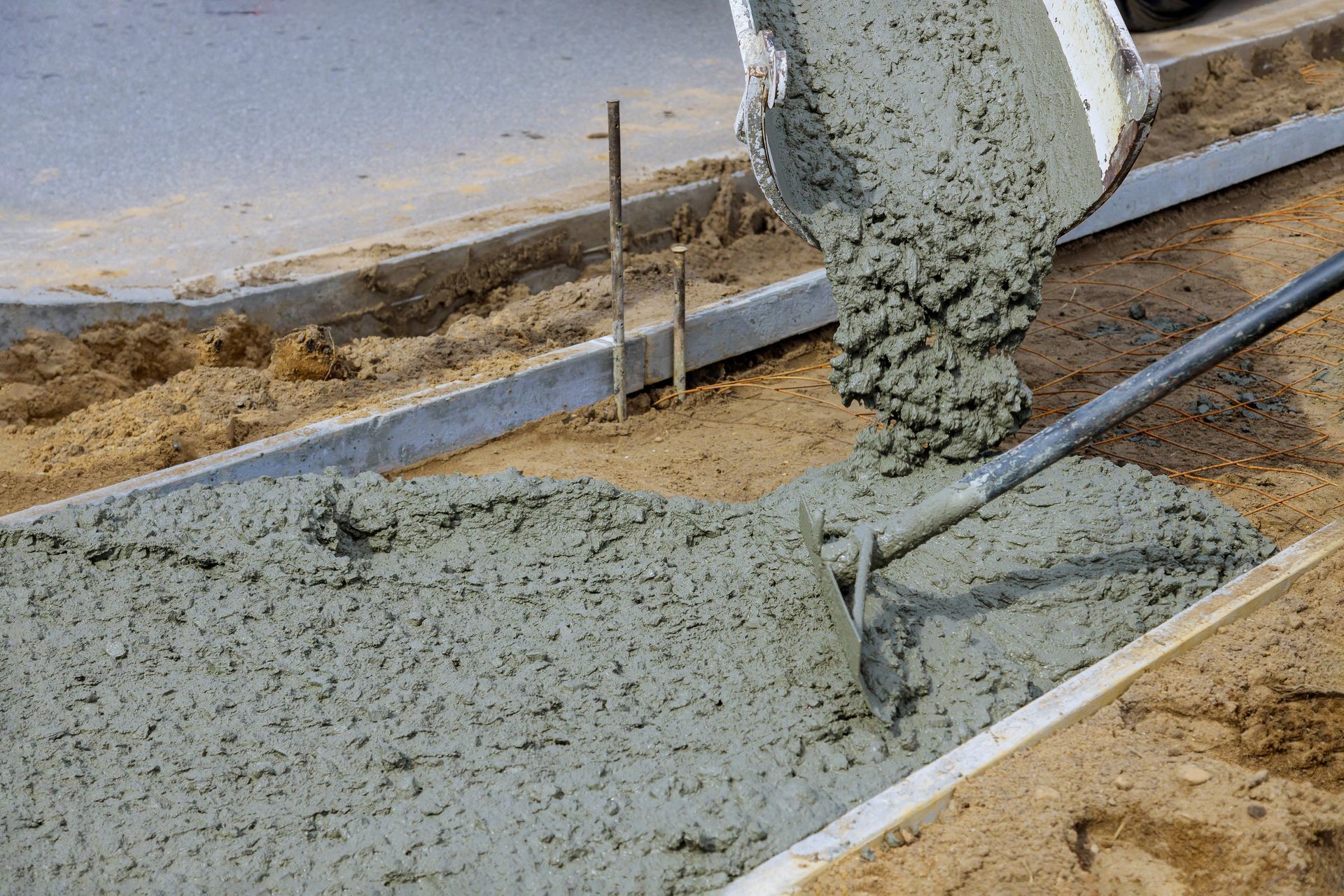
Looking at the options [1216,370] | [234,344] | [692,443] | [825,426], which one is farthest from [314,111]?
[1216,370]

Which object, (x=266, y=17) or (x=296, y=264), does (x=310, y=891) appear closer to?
(x=296, y=264)

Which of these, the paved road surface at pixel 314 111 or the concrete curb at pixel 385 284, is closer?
the concrete curb at pixel 385 284

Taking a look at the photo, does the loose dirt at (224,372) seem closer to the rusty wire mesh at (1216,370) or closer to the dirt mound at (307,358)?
the dirt mound at (307,358)

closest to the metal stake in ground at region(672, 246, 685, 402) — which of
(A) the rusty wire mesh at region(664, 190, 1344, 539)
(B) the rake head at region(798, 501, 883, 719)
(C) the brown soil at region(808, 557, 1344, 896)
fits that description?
(A) the rusty wire mesh at region(664, 190, 1344, 539)

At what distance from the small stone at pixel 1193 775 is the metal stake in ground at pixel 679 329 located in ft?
9.22

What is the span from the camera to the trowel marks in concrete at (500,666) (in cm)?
258

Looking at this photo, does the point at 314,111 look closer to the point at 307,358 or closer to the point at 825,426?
the point at 307,358

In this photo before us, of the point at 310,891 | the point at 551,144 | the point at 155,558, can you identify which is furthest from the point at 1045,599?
the point at 551,144

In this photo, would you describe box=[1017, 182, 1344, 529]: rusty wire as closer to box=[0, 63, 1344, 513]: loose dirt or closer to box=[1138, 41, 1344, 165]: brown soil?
box=[0, 63, 1344, 513]: loose dirt

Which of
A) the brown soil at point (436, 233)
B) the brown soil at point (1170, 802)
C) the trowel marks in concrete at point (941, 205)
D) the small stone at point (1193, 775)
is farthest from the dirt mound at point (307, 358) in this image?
the small stone at point (1193, 775)

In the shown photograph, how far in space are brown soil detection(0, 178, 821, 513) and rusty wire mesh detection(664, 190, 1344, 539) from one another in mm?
938

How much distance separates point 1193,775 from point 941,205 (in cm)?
199

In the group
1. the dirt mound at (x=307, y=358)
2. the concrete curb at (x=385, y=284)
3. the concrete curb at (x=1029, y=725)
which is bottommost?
the concrete curb at (x=1029, y=725)

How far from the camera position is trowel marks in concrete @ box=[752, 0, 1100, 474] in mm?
3762
